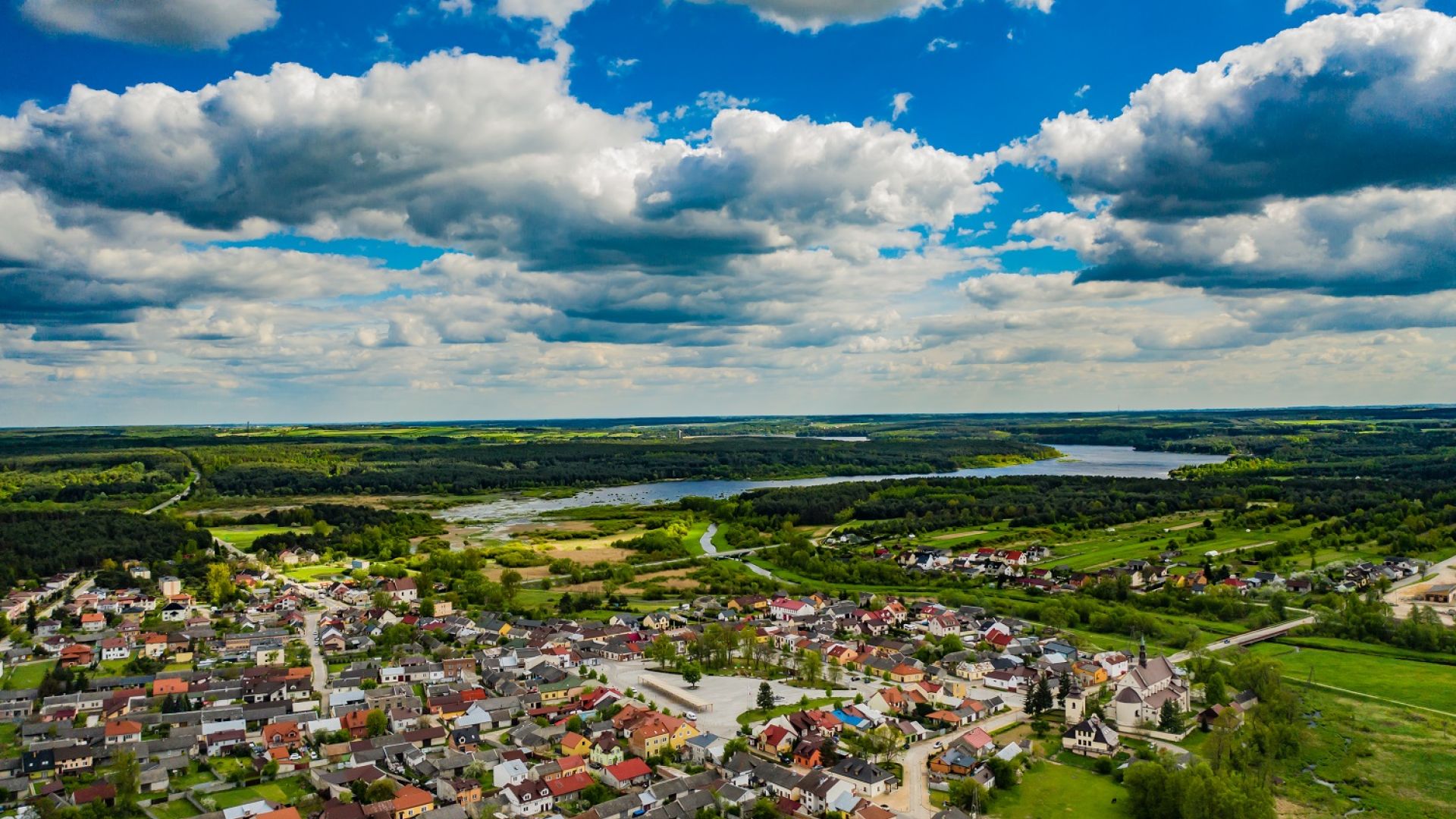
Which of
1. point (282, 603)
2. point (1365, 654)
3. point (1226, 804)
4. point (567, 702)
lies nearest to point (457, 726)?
point (567, 702)

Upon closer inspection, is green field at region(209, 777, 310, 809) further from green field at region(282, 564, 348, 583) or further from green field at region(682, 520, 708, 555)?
green field at region(682, 520, 708, 555)

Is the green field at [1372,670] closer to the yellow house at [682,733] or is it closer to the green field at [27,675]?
the yellow house at [682,733]

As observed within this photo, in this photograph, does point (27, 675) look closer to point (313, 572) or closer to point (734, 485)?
point (313, 572)

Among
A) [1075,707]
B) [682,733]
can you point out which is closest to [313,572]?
[682,733]

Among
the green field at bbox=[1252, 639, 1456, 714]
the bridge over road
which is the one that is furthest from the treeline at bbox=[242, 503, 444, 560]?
the green field at bbox=[1252, 639, 1456, 714]

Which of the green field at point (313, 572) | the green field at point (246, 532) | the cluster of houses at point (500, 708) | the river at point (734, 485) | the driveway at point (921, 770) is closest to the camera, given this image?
the driveway at point (921, 770)

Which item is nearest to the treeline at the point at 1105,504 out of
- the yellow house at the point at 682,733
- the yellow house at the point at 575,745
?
the yellow house at the point at 682,733
